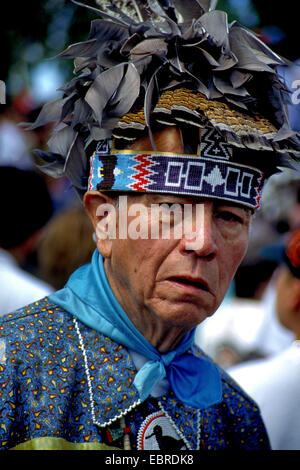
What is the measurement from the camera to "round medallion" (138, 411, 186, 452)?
7.93ft

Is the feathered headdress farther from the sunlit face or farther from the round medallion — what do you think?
the round medallion

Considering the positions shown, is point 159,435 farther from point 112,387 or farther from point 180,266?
point 180,266

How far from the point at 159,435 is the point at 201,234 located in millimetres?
863

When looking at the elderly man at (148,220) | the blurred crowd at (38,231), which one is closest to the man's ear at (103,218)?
the elderly man at (148,220)

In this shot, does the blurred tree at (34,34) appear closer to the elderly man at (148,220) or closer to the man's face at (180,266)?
the elderly man at (148,220)

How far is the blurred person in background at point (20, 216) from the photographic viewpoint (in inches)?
171

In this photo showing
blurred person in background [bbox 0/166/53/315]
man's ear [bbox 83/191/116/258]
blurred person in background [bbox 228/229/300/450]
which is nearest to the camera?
man's ear [bbox 83/191/116/258]

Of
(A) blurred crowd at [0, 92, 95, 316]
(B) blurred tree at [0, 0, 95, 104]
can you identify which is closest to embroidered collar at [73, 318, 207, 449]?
(A) blurred crowd at [0, 92, 95, 316]

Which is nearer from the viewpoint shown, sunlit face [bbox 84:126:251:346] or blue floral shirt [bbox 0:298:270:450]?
blue floral shirt [bbox 0:298:270:450]

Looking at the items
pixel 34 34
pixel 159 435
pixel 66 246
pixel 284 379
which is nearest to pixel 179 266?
pixel 159 435

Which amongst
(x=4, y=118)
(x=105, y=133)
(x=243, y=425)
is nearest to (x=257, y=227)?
(x=4, y=118)

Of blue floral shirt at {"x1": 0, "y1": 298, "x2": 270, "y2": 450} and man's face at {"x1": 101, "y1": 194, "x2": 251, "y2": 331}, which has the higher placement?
man's face at {"x1": 101, "y1": 194, "x2": 251, "y2": 331}

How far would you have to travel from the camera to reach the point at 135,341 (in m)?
2.52

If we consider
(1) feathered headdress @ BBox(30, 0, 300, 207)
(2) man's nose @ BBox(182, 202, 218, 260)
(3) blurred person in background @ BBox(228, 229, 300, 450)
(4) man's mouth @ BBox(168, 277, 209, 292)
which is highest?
(1) feathered headdress @ BBox(30, 0, 300, 207)
